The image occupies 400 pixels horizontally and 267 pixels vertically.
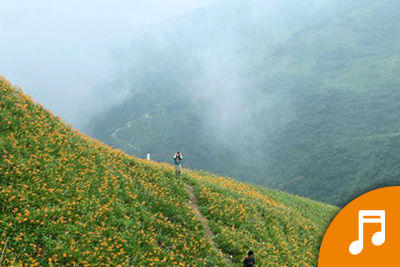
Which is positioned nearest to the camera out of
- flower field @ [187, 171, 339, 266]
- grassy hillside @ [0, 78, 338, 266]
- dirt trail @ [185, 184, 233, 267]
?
grassy hillside @ [0, 78, 338, 266]

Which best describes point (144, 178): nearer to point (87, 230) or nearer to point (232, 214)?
point (232, 214)

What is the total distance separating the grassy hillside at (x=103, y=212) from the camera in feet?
35.6

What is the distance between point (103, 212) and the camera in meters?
13.0

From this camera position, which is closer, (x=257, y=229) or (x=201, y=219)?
(x=201, y=219)

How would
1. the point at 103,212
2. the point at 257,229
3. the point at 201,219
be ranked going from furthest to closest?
the point at 257,229
the point at 201,219
the point at 103,212

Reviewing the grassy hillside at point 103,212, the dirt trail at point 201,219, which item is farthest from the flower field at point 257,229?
the dirt trail at point 201,219

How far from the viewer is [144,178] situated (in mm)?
17578

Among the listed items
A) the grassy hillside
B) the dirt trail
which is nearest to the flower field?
the grassy hillside

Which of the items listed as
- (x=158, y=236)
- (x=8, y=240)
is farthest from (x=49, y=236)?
(x=158, y=236)

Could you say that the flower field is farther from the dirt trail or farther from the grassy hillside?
the dirt trail

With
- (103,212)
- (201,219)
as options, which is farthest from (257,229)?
(103,212)

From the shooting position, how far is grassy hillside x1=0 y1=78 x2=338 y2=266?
1085cm

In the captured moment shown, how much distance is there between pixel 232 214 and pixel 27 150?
9311 millimetres

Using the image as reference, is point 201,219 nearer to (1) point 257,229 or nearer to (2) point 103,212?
(1) point 257,229
